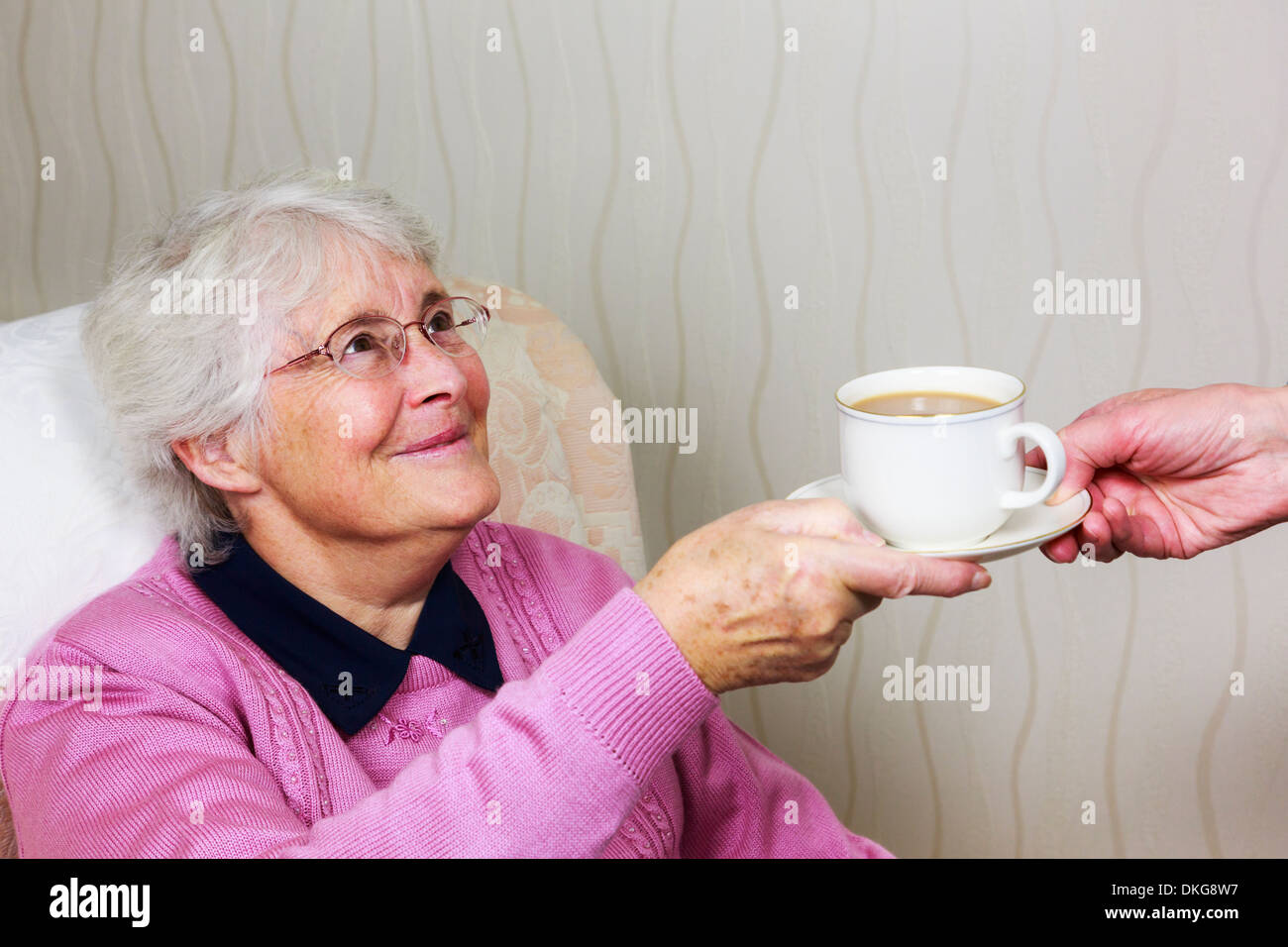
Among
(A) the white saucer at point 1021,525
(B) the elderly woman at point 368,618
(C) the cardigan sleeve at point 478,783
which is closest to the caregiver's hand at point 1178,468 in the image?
(A) the white saucer at point 1021,525

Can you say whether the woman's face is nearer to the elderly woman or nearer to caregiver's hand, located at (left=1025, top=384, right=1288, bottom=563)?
the elderly woman

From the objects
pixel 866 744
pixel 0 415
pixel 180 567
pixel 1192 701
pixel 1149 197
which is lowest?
pixel 866 744

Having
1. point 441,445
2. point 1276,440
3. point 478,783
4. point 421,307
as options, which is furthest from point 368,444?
point 1276,440

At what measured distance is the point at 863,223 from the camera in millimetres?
1967

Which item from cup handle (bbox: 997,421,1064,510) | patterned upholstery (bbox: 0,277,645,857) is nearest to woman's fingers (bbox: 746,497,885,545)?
cup handle (bbox: 997,421,1064,510)

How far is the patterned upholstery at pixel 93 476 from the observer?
1.21 metres

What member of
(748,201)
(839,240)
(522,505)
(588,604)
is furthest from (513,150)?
(588,604)

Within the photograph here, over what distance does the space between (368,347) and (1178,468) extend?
0.86 meters

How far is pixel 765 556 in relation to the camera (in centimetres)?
89

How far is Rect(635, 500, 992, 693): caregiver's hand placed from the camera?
879mm

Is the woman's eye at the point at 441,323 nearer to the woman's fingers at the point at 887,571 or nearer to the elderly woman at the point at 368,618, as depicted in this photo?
the elderly woman at the point at 368,618
